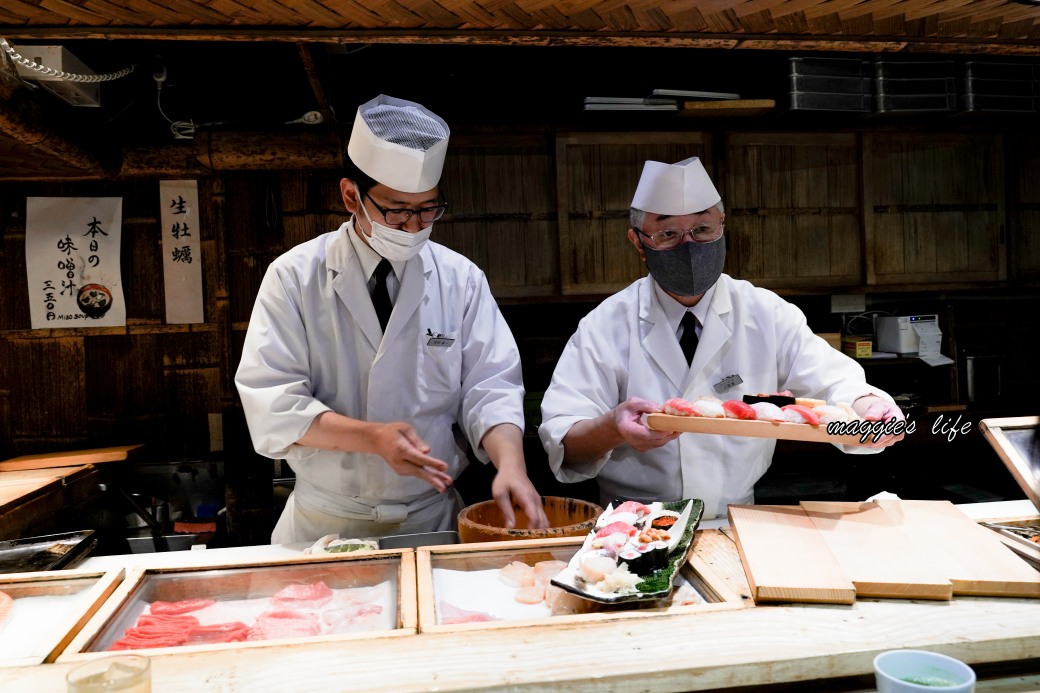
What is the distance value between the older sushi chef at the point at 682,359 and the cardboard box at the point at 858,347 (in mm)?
2591

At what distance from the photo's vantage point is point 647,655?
1420mm

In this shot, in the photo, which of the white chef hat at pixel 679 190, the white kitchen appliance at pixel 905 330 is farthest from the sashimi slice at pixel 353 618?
the white kitchen appliance at pixel 905 330

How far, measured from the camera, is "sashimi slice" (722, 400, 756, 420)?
221 cm

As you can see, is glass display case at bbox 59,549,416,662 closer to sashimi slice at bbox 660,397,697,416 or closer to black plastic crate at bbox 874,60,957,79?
sashimi slice at bbox 660,397,697,416

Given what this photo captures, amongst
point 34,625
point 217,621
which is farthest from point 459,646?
point 34,625

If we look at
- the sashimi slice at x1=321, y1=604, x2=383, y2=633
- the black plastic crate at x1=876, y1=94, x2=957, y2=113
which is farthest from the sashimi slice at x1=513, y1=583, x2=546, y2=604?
the black plastic crate at x1=876, y1=94, x2=957, y2=113

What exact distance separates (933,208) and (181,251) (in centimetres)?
493

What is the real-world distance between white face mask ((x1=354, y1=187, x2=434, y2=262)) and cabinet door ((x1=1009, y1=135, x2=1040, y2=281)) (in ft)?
15.5

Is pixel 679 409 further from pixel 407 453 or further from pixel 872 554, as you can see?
pixel 407 453

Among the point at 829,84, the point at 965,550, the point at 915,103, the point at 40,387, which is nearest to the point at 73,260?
the point at 40,387

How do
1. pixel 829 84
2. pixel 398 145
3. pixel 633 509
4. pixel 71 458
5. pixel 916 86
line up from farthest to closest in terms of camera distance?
pixel 916 86 → pixel 829 84 → pixel 71 458 → pixel 398 145 → pixel 633 509

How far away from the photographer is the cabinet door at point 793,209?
517cm

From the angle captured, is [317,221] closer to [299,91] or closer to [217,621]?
[299,91]

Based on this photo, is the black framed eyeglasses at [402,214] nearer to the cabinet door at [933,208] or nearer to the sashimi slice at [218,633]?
the sashimi slice at [218,633]
